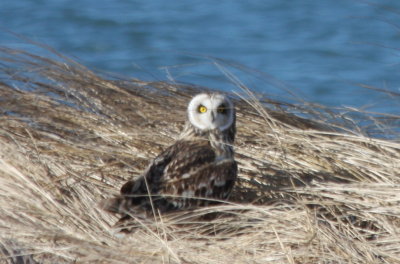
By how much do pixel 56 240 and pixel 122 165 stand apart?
3.46 ft

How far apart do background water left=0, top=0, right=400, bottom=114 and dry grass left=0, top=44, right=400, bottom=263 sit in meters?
7.72

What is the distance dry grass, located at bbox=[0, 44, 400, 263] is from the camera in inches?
125

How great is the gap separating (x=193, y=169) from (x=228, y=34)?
10771mm

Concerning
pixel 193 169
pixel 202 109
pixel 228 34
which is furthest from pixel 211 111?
pixel 228 34

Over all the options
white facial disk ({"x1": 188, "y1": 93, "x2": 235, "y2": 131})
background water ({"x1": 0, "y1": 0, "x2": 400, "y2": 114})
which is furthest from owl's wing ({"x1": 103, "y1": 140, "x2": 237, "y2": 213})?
background water ({"x1": 0, "y1": 0, "x2": 400, "y2": 114})

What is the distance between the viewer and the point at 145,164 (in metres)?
4.18

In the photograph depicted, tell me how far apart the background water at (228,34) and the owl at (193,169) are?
8.07 m

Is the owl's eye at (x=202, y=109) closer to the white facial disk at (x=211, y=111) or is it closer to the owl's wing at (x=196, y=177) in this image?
the white facial disk at (x=211, y=111)

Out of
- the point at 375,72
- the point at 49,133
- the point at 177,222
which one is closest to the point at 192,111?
the point at 49,133

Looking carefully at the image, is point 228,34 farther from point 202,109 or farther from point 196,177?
point 196,177

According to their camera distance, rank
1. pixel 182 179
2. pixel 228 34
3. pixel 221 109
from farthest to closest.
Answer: pixel 228 34 < pixel 221 109 < pixel 182 179

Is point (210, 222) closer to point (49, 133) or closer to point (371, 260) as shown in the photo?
point (371, 260)

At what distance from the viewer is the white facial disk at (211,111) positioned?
169 inches

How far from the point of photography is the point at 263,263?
3.11 meters
